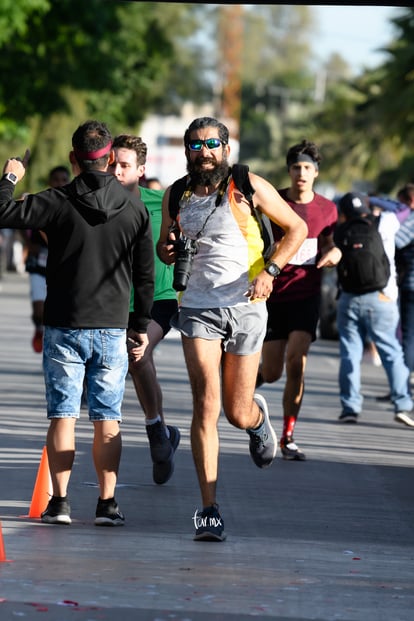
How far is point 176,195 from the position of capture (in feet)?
25.3

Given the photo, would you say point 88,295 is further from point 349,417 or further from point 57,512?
point 349,417

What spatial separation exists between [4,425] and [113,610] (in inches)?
226

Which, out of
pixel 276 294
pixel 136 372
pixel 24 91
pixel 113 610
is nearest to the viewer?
pixel 113 610

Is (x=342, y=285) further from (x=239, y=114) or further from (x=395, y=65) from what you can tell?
(x=239, y=114)

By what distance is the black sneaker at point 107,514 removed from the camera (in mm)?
7594

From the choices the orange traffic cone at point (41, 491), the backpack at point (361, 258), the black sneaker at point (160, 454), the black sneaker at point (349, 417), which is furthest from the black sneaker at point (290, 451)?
the orange traffic cone at point (41, 491)

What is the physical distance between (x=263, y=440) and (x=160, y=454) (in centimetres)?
82

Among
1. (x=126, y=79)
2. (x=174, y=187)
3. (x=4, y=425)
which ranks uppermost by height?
(x=126, y=79)

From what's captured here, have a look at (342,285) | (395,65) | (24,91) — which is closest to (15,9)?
(24,91)

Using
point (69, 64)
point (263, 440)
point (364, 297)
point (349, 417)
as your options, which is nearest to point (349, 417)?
point (349, 417)

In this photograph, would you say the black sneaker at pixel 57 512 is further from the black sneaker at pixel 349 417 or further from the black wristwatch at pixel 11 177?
A: the black sneaker at pixel 349 417

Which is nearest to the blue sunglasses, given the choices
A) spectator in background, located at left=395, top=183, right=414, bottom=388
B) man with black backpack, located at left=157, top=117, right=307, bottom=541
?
man with black backpack, located at left=157, top=117, right=307, bottom=541

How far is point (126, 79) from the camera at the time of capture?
50656 mm

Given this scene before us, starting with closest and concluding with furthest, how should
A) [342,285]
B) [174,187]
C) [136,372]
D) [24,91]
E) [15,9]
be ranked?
[174,187] → [136,372] → [342,285] → [15,9] → [24,91]
